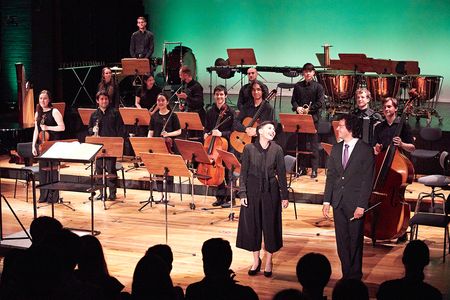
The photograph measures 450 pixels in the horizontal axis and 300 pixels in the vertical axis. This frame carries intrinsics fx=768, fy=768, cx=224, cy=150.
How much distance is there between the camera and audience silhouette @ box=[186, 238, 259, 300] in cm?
413

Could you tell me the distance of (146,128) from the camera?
43.0ft

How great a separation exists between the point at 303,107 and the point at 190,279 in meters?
5.12

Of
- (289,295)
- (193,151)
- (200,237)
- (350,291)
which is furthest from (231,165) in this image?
(289,295)

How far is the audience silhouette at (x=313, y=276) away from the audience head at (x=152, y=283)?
873 millimetres

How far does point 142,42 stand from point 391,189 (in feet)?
25.5

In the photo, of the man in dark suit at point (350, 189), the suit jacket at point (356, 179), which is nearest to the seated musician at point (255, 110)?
the man in dark suit at point (350, 189)

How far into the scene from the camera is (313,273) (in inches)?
171

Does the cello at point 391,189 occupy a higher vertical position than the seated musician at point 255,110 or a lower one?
lower

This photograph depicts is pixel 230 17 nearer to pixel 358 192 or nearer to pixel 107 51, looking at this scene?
pixel 107 51

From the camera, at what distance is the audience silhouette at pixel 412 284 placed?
4.09 meters

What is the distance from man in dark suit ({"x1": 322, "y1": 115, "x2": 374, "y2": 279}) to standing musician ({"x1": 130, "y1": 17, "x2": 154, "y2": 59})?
8056 millimetres

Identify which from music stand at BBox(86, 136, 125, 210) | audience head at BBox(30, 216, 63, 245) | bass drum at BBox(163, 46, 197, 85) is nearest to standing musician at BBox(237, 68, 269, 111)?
music stand at BBox(86, 136, 125, 210)

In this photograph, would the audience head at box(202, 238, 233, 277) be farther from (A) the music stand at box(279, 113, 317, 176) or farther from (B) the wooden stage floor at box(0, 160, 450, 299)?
(A) the music stand at box(279, 113, 317, 176)

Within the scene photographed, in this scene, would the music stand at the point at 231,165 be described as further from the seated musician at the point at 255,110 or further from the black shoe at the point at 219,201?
the seated musician at the point at 255,110
